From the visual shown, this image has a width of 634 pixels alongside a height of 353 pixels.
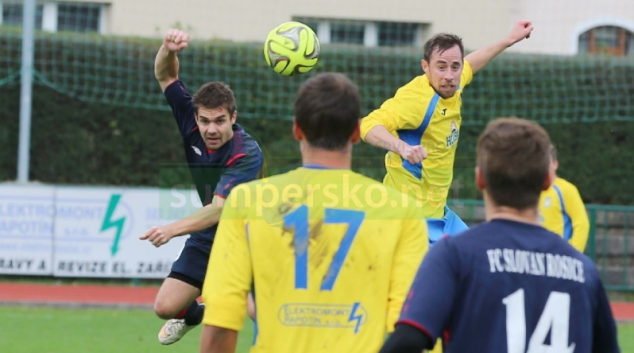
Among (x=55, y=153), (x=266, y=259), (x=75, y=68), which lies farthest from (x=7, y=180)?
(x=266, y=259)

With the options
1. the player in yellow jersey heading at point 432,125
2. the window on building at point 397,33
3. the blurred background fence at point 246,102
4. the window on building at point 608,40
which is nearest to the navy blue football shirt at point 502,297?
the player in yellow jersey heading at point 432,125

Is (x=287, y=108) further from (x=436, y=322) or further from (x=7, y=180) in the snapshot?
(x=436, y=322)

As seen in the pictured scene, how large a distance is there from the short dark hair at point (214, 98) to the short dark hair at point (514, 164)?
357 centimetres

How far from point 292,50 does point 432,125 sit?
3.77 ft

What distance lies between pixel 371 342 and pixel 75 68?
33.4 feet

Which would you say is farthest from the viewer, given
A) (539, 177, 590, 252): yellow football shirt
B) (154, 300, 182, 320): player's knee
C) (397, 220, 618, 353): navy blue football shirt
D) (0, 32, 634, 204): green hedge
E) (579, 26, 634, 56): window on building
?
(579, 26, 634, 56): window on building

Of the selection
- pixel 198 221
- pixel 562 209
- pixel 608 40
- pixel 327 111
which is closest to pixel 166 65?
pixel 198 221

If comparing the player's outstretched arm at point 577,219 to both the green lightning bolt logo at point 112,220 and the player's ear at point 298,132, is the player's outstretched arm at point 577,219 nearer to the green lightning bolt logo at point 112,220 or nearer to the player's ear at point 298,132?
the player's ear at point 298,132

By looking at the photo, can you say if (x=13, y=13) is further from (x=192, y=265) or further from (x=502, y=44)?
(x=502, y=44)

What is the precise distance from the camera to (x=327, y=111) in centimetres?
324

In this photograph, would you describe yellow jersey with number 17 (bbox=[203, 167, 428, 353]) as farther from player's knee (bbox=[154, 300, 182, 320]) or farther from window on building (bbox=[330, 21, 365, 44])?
window on building (bbox=[330, 21, 365, 44])

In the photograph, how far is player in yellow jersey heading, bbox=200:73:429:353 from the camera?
10.7 ft

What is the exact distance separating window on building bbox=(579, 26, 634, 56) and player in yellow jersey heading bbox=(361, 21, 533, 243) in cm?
1077

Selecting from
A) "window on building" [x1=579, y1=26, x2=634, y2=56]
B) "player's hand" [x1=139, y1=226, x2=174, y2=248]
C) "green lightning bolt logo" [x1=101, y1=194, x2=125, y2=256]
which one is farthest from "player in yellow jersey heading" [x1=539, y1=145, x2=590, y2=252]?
"window on building" [x1=579, y1=26, x2=634, y2=56]
